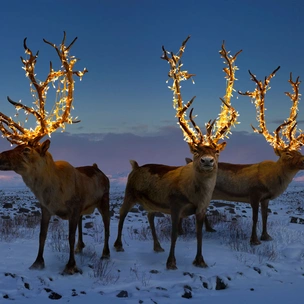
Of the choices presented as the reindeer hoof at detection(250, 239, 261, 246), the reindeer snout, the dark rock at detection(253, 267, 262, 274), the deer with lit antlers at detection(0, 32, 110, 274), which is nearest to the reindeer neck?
the deer with lit antlers at detection(0, 32, 110, 274)

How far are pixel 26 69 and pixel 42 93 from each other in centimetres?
58

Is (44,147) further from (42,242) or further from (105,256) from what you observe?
(105,256)

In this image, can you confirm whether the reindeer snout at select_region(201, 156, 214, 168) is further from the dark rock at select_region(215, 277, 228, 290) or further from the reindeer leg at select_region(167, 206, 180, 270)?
the dark rock at select_region(215, 277, 228, 290)

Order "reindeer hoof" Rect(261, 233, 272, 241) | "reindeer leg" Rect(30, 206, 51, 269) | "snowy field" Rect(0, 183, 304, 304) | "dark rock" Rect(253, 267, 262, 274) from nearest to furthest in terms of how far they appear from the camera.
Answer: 1. "snowy field" Rect(0, 183, 304, 304)
2. "reindeer leg" Rect(30, 206, 51, 269)
3. "dark rock" Rect(253, 267, 262, 274)
4. "reindeer hoof" Rect(261, 233, 272, 241)

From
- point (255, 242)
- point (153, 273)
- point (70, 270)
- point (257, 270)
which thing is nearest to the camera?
point (70, 270)

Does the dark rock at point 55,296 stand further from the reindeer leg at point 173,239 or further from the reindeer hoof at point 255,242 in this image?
the reindeer hoof at point 255,242

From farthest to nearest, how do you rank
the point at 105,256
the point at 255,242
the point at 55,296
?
the point at 255,242 → the point at 105,256 → the point at 55,296

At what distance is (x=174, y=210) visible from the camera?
781cm

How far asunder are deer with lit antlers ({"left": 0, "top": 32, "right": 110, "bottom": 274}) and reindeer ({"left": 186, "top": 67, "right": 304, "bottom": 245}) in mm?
4458

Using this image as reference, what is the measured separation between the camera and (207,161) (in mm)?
7137

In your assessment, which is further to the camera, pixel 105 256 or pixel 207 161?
pixel 105 256

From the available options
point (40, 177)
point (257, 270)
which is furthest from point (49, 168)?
point (257, 270)

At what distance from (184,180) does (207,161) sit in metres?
0.93

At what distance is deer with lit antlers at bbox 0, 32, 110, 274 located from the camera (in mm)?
6793
